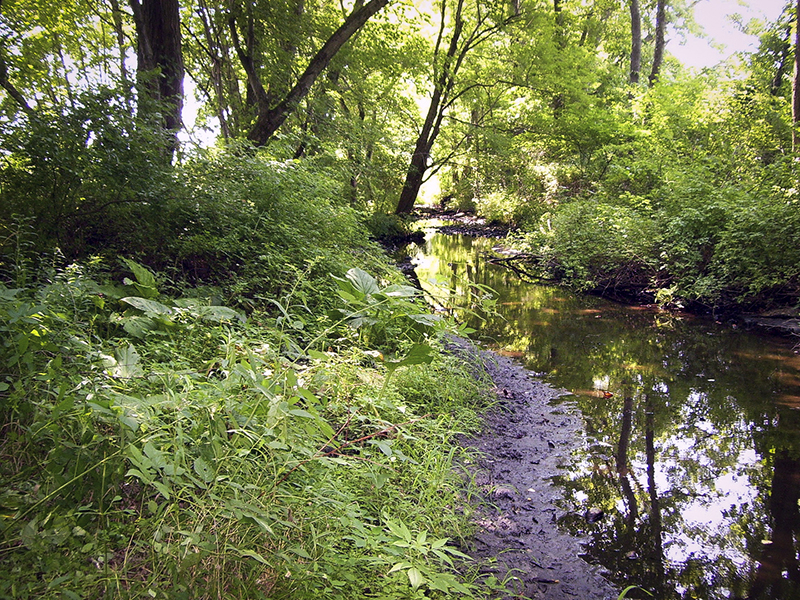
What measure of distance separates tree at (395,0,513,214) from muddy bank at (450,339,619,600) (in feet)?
41.7

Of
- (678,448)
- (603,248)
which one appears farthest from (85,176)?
(603,248)

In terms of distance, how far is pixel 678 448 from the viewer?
3.88m

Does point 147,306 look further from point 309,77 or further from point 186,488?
point 309,77

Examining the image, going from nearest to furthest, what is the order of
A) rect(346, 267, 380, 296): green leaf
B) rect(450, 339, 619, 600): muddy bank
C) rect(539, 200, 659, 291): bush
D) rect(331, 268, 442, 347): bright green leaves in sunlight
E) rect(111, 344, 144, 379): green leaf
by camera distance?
rect(111, 344, 144, 379): green leaf → rect(450, 339, 619, 600): muddy bank → rect(331, 268, 442, 347): bright green leaves in sunlight → rect(346, 267, 380, 296): green leaf → rect(539, 200, 659, 291): bush

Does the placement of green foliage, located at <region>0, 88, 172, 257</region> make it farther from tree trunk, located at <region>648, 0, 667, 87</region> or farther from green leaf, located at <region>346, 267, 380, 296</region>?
tree trunk, located at <region>648, 0, 667, 87</region>

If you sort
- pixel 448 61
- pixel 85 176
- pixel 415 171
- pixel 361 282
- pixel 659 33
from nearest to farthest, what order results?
pixel 361 282, pixel 85 176, pixel 448 61, pixel 415 171, pixel 659 33

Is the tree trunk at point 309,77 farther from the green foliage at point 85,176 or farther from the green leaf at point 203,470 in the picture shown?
the green leaf at point 203,470

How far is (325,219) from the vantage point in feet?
21.0

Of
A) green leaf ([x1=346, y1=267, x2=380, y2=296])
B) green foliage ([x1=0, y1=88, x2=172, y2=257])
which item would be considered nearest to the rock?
green leaf ([x1=346, y1=267, x2=380, y2=296])

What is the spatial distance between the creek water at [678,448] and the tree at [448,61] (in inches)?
398

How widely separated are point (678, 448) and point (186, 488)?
3.67m

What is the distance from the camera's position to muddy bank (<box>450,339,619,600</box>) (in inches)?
96.3

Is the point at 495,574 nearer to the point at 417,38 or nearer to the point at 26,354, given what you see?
the point at 26,354

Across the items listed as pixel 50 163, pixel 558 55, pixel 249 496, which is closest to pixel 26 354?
pixel 249 496
